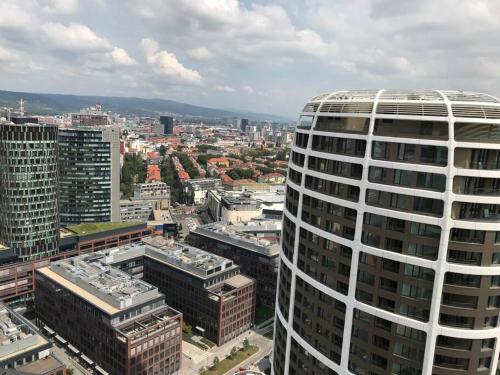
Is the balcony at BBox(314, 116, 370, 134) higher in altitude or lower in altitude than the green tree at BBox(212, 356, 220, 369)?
higher

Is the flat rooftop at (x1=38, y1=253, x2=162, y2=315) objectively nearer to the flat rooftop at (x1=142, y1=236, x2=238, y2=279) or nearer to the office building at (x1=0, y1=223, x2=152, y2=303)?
the flat rooftop at (x1=142, y1=236, x2=238, y2=279)

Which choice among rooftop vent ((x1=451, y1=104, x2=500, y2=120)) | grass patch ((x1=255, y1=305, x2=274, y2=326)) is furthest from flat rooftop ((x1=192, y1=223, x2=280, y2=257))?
rooftop vent ((x1=451, y1=104, x2=500, y2=120))

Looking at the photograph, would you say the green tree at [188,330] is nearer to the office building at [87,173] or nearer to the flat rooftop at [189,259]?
the flat rooftop at [189,259]

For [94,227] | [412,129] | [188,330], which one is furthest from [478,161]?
[94,227]

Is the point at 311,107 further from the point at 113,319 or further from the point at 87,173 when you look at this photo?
the point at 87,173

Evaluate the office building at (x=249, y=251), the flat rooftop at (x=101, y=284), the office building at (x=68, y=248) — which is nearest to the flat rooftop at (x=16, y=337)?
the flat rooftop at (x=101, y=284)
